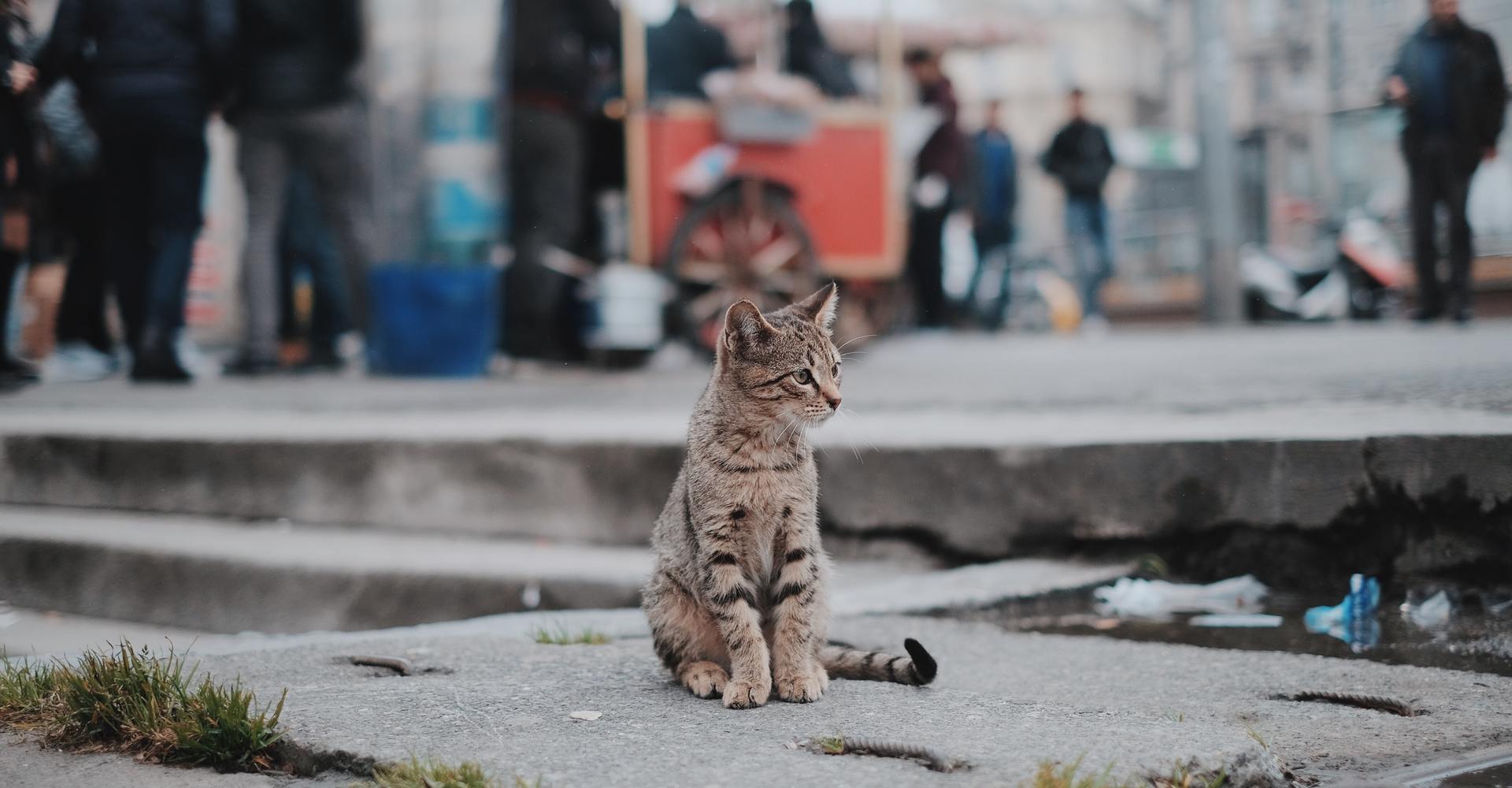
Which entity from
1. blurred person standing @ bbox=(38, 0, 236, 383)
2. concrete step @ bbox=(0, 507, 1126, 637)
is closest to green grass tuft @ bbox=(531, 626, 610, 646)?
concrete step @ bbox=(0, 507, 1126, 637)

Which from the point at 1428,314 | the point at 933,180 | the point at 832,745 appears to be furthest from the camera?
Result: the point at 933,180

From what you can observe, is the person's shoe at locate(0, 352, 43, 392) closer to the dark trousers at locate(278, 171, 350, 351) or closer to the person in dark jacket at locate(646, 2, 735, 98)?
the dark trousers at locate(278, 171, 350, 351)

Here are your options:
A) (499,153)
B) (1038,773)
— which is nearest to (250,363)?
(499,153)

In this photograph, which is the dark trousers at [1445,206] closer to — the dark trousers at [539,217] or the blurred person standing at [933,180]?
the blurred person standing at [933,180]

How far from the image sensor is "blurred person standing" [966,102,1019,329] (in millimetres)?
15781

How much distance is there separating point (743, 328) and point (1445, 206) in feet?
30.2

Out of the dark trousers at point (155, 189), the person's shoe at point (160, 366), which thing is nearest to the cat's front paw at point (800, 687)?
the dark trousers at point (155, 189)

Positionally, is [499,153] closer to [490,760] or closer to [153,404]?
[153,404]

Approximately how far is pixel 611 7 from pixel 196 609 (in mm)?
5533

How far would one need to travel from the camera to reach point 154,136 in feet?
25.1

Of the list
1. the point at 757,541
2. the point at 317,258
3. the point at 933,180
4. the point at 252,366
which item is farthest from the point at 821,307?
the point at 933,180

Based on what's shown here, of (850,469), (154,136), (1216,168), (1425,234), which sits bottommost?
(850,469)

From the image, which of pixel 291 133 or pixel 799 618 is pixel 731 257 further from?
pixel 799 618

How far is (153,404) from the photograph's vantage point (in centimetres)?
661
